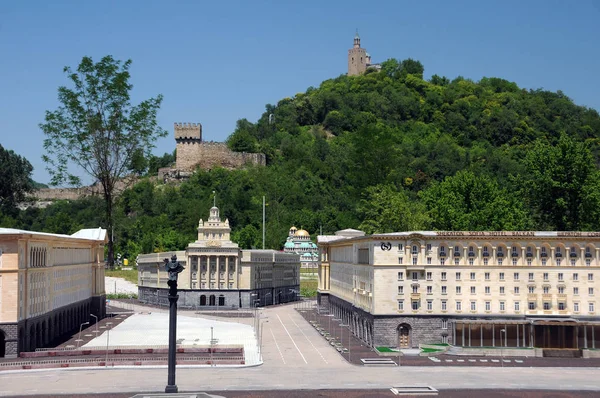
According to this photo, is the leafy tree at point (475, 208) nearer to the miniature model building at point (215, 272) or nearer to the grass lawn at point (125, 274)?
the miniature model building at point (215, 272)

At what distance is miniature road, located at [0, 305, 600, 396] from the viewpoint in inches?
2143

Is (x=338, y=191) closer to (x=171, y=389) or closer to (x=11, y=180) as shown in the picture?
(x=11, y=180)

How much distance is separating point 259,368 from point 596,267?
30.3 metres

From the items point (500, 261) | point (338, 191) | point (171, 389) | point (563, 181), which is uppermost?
point (338, 191)

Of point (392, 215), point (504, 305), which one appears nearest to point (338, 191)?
point (392, 215)

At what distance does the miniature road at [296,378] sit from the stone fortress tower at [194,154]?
12170cm

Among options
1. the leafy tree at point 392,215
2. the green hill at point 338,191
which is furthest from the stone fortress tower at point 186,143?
the leafy tree at point 392,215

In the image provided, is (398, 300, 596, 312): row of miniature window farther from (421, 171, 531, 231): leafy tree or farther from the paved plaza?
(421, 171, 531, 231): leafy tree

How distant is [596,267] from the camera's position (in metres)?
73.3

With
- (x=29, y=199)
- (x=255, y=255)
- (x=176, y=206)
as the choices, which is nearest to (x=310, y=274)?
(x=176, y=206)

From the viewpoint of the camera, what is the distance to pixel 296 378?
58.5 meters

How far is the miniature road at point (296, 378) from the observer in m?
54.4

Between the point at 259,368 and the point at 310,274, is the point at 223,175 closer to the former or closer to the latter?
the point at 310,274

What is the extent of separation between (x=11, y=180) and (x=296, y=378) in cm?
11414
